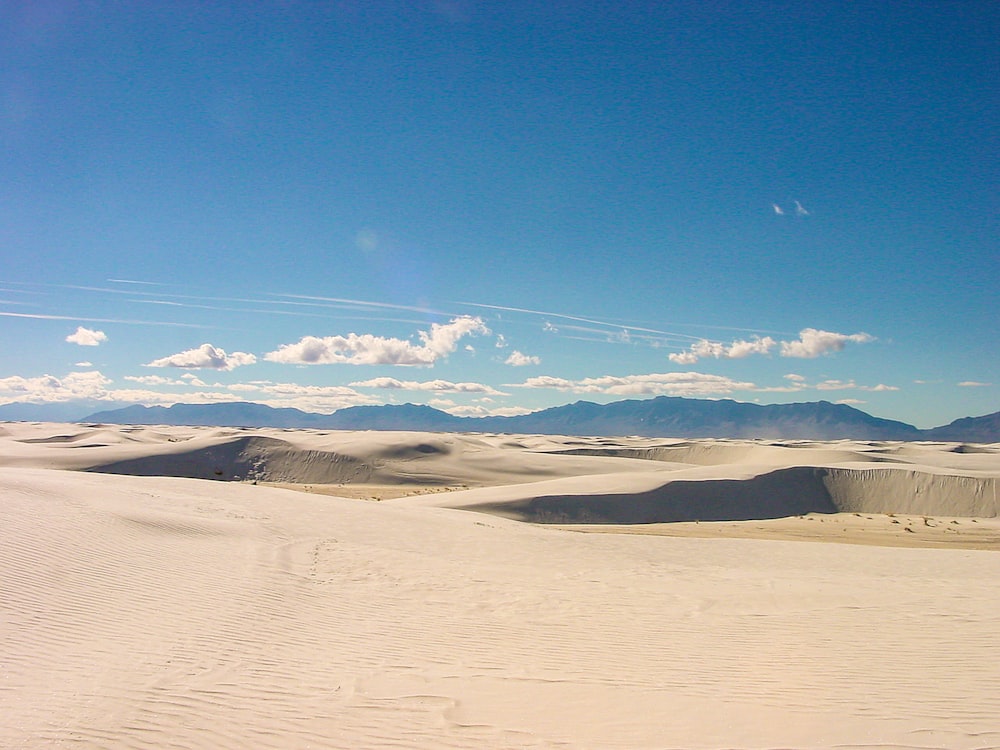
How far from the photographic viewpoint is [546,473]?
4591 centimetres

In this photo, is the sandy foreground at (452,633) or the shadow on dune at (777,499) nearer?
the sandy foreground at (452,633)

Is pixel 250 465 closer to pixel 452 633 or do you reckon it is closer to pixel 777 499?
pixel 777 499

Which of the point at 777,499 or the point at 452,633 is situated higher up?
the point at 452,633

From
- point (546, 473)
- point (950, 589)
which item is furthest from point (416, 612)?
point (546, 473)

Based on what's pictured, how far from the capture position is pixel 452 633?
8.69 metres

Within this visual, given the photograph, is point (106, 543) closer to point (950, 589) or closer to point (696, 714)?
point (696, 714)

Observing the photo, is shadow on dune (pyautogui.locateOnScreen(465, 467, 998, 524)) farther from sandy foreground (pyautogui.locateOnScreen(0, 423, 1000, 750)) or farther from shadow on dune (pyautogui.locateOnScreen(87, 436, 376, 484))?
shadow on dune (pyautogui.locateOnScreen(87, 436, 376, 484))

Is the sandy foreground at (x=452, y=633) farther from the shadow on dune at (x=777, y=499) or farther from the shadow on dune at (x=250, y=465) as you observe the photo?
the shadow on dune at (x=250, y=465)

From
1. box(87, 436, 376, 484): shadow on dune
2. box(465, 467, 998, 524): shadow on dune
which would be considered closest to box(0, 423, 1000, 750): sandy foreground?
box(465, 467, 998, 524): shadow on dune

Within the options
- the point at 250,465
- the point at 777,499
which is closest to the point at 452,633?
the point at 777,499

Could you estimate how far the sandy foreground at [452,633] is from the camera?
18.5 ft

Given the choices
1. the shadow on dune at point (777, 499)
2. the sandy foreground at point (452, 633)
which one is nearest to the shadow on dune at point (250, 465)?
the shadow on dune at point (777, 499)

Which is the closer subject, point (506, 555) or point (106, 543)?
point (106, 543)

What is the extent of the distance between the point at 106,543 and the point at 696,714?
1048 cm
